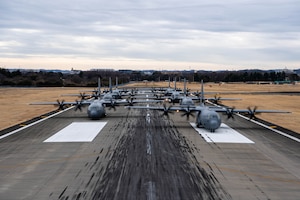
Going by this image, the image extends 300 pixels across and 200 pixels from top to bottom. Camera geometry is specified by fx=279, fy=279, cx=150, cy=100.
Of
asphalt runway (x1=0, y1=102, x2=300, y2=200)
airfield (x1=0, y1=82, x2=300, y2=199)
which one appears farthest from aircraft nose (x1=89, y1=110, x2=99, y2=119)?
asphalt runway (x1=0, y1=102, x2=300, y2=200)

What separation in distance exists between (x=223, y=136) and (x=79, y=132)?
60.9 ft

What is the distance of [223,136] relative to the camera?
113 ft

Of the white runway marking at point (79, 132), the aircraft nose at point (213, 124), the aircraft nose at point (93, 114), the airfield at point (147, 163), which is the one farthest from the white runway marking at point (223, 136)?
the aircraft nose at point (93, 114)

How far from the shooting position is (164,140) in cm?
3206

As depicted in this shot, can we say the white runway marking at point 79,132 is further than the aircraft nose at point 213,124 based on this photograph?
No

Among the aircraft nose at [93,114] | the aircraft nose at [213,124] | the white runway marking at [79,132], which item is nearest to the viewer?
the white runway marking at [79,132]

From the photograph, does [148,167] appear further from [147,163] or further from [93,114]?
[93,114]

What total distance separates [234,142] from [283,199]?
14638mm

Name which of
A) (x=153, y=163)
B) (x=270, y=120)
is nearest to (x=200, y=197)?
(x=153, y=163)

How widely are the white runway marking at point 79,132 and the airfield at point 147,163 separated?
0.12 metres

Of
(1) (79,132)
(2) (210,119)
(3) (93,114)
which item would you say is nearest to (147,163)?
(2) (210,119)

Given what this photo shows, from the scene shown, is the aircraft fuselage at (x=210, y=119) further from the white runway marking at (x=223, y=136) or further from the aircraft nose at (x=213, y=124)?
the white runway marking at (x=223, y=136)

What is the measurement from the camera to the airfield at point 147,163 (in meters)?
18.0

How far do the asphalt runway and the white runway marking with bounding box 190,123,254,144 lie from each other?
104 cm
